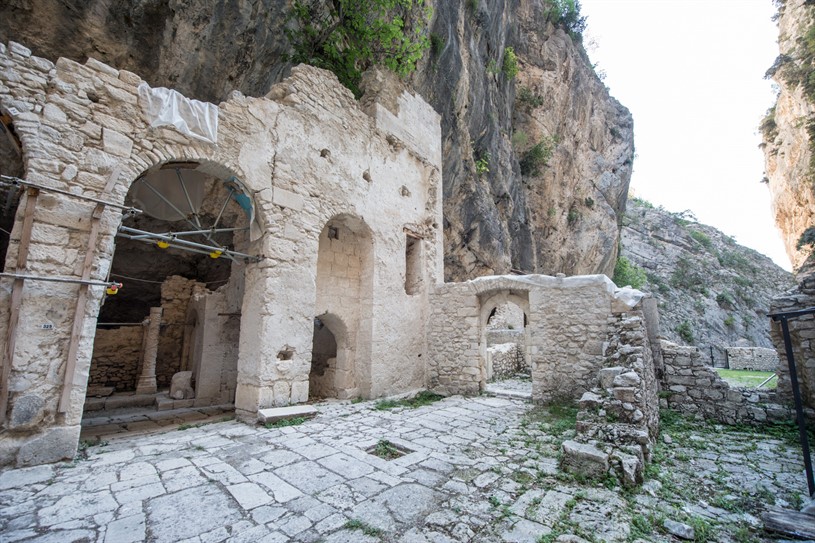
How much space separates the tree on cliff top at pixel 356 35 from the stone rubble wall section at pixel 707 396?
9.96 metres

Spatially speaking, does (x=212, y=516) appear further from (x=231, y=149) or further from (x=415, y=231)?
(x=415, y=231)

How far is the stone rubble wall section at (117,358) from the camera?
11.4 m

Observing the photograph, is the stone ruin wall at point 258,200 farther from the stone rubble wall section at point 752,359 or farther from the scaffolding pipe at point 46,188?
the stone rubble wall section at point 752,359

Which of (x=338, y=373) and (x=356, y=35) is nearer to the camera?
(x=338, y=373)

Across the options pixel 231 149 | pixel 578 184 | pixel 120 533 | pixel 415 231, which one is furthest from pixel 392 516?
pixel 578 184

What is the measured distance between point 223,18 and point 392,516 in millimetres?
9260

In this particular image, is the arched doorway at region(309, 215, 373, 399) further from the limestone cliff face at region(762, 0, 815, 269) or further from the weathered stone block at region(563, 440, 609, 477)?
the limestone cliff face at region(762, 0, 815, 269)

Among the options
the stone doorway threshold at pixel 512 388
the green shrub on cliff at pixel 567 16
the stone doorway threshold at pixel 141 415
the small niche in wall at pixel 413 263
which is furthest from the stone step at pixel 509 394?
the green shrub on cliff at pixel 567 16

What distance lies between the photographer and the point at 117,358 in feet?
38.6

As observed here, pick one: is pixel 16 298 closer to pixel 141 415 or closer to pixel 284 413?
pixel 284 413

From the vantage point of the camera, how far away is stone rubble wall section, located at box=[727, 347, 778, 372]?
50.7 ft

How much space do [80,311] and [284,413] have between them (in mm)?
3204

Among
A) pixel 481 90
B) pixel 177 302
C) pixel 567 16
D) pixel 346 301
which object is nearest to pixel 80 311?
pixel 346 301

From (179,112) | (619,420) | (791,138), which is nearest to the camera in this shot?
(619,420)
